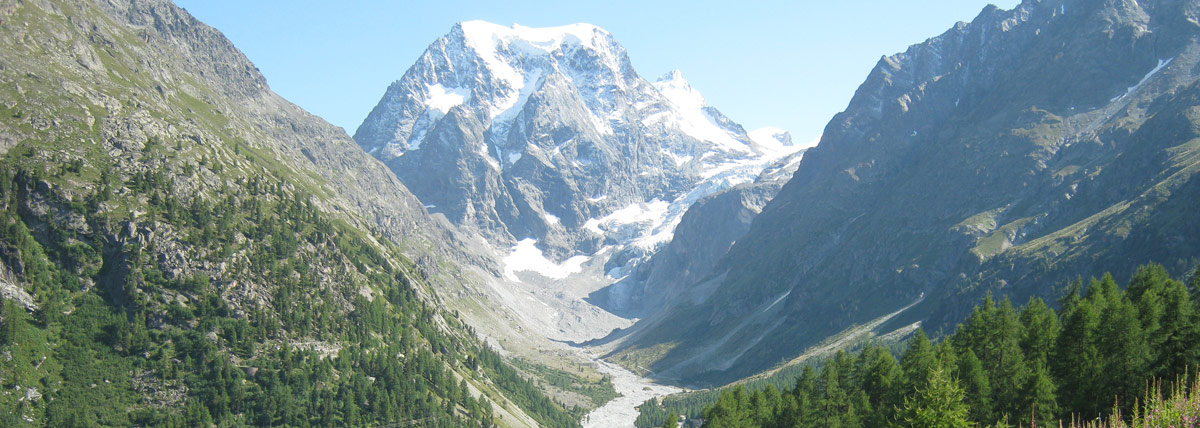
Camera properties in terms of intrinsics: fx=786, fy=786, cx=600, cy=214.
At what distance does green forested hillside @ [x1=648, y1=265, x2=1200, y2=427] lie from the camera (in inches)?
2505

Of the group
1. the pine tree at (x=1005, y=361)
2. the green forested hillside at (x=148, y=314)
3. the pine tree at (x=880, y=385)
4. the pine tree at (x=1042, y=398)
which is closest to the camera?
the pine tree at (x=1042, y=398)

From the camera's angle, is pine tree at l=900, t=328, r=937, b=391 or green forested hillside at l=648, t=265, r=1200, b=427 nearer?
green forested hillside at l=648, t=265, r=1200, b=427

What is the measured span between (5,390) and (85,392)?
1194cm

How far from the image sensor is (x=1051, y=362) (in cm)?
7312

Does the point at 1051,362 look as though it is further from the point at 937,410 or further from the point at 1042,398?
the point at 937,410

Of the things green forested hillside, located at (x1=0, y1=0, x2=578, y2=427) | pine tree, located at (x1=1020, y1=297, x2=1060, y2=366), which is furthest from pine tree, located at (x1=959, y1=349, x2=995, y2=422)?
green forested hillside, located at (x1=0, y1=0, x2=578, y2=427)

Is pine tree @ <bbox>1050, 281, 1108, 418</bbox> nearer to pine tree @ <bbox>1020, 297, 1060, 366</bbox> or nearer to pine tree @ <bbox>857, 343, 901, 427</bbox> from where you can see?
pine tree @ <bbox>1020, 297, 1060, 366</bbox>

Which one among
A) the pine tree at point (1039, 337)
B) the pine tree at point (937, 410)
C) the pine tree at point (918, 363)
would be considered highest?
the pine tree at point (937, 410)

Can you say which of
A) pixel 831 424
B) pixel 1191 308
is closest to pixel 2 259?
pixel 831 424

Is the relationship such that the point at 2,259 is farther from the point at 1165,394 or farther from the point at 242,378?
the point at 1165,394

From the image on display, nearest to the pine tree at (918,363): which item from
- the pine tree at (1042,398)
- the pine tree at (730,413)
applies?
the pine tree at (1042,398)

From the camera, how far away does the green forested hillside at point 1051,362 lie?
209ft

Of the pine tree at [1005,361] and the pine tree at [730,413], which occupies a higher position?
the pine tree at [1005,361]

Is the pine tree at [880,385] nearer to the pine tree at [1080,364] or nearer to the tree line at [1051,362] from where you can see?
the tree line at [1051,362]
